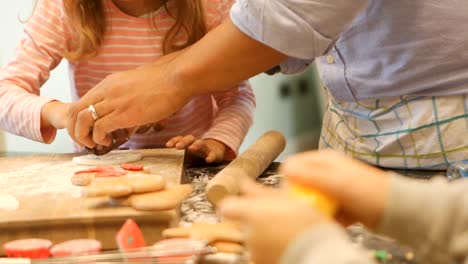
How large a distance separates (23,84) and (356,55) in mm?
655

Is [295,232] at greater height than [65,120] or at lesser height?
lesser

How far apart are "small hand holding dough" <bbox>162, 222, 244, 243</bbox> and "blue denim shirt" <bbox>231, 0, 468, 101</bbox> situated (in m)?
0.25

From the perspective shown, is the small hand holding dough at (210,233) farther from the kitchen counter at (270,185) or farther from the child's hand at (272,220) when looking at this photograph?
the child's hand at (272,220)

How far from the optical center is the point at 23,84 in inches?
50.6

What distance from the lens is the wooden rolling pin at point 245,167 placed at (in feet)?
2.72

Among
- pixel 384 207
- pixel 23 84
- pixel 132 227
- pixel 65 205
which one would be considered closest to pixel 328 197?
pixel 384 207

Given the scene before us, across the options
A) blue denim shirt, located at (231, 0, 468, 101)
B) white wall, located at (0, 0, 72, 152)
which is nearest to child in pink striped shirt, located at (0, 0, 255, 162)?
blue denim shirt, located at (231, 0, 468, 101)

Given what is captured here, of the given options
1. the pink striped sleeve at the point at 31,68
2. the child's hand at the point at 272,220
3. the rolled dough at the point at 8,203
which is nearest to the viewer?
the child's hand at the point at 272,220

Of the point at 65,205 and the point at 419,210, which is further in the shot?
the point at 65,205

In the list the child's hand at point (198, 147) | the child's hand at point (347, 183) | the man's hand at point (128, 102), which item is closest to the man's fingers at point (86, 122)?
the man's hand at point (128, 102)

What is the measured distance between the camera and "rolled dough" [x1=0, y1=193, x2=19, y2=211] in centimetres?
79

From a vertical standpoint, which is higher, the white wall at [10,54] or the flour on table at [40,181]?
the white wall at [10,54]

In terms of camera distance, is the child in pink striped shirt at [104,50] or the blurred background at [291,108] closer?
the child in pink striped shirt at [104,50]

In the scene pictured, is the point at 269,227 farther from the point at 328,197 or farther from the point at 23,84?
the point at 23,84
